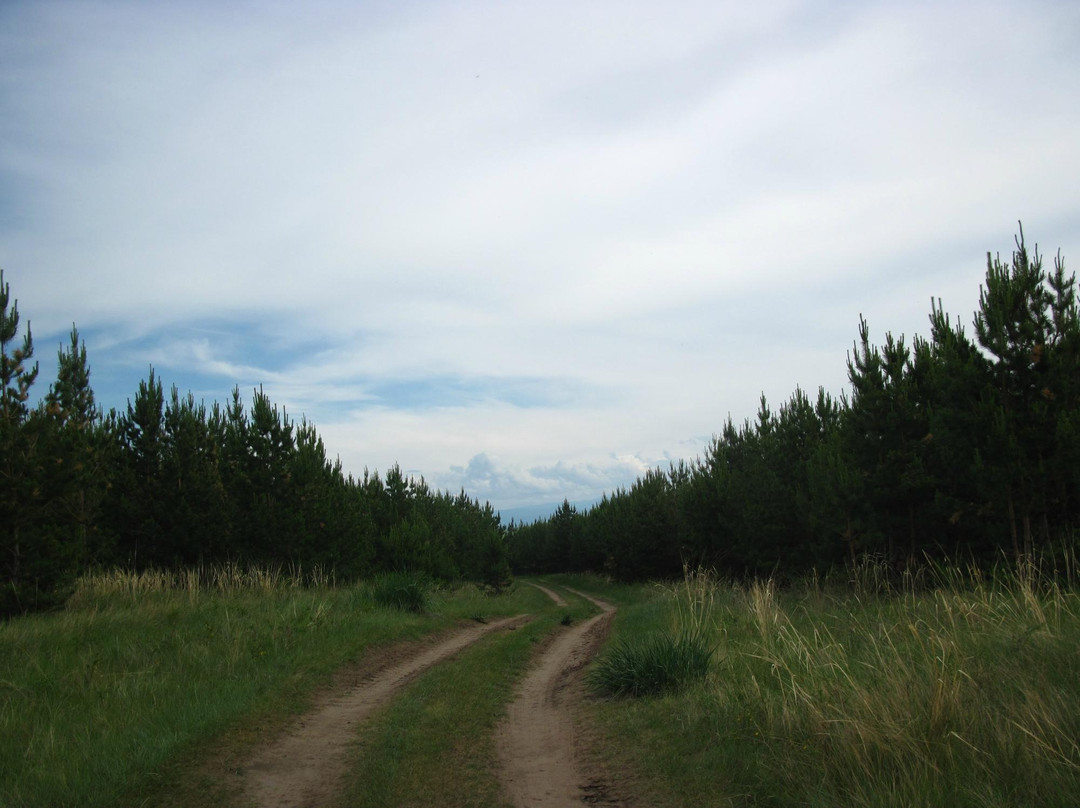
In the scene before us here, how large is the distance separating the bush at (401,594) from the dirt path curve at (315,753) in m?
6.77

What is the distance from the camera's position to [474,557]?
54656 mm

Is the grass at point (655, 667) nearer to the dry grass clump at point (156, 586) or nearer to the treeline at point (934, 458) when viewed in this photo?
the treeline at point (934, 458)

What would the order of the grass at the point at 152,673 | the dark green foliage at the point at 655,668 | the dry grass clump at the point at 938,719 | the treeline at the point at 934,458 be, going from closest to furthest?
the dry grass clump at the point at 938,719
the grass at the point at 152,673
the dark green foliage at the point at 655,668
the treeline at the point at 934,458

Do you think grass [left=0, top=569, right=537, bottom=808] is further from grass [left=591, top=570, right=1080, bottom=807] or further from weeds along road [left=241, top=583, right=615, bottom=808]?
grass [left=591, top=570, right=1080, bottom=807]

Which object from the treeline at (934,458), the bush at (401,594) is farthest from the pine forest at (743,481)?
the bush at (401,594)

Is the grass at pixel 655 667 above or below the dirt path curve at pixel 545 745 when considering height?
above

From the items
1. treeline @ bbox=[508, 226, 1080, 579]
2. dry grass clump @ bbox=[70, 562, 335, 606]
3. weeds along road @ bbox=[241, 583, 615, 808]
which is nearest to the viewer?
weeds along road @ bbox=[241, 583, 615, 808]

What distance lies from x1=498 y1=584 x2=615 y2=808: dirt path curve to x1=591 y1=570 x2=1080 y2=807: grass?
1.62 feet

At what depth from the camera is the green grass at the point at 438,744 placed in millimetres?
5723

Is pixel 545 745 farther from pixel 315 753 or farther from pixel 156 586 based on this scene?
pixel 156 586

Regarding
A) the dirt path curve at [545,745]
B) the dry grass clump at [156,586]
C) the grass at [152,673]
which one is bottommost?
the dirt path curve at [545,745]

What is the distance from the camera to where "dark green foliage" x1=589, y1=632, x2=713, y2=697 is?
889 centimetres

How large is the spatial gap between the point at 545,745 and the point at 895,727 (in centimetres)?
349

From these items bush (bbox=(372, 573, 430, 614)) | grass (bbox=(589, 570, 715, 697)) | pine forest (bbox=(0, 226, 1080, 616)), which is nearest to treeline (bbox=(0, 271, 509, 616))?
pine forest (bbox=(0, 226, 1080, 616))
